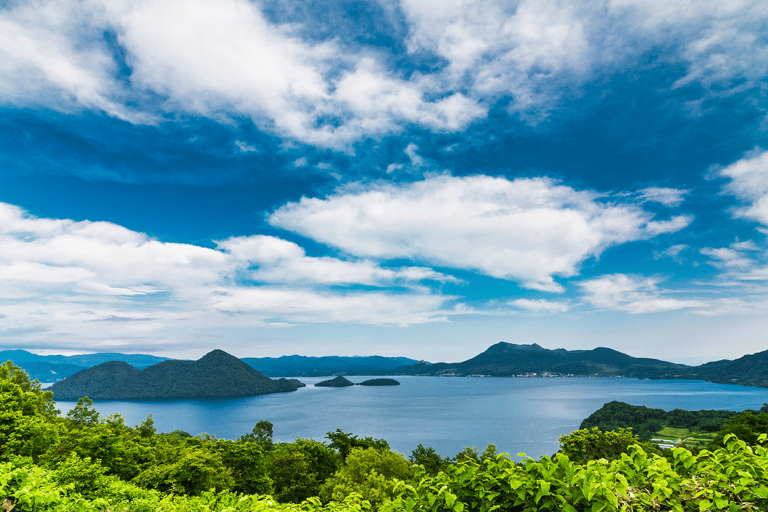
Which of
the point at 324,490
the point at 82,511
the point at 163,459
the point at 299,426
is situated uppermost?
the point at 82,511

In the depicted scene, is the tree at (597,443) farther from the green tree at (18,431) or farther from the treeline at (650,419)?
the treeline at (650,419)

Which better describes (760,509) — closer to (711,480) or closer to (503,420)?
(711,480)

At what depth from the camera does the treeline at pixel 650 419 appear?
3582 inches

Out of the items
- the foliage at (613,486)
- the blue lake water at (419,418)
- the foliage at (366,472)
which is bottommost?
the blue lake water at (419,418)

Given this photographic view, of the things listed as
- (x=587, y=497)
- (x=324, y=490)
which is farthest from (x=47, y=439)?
(x=587, y=497)

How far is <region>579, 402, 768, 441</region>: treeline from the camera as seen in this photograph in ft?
298

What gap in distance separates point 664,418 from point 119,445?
122 meters

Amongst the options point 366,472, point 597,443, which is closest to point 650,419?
point 597,443

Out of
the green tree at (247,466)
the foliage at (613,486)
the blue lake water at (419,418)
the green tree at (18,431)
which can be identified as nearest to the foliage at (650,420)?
the blue lake water at (419,418)

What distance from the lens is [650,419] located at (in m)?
99.8

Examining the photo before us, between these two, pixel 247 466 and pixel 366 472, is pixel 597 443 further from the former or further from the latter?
pixel 247 466

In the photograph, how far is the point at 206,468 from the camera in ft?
60.1

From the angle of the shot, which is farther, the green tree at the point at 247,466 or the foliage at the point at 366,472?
the foliage at the point at 366,472

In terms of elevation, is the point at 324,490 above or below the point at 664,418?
above
